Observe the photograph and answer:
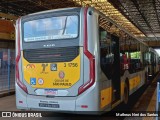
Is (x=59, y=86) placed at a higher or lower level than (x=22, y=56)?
lower

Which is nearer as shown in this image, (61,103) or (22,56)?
(61,103)

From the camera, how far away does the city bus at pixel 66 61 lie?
712 cm

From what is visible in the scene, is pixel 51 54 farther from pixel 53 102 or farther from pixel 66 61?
pixel 53 102

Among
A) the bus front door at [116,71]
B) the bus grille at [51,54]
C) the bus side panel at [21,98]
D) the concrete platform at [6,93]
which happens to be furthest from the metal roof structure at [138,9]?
the bus side panel at [21,98]

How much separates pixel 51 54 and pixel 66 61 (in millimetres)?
484

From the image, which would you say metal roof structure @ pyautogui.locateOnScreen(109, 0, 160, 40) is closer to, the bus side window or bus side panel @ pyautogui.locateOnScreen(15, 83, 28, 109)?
the bus side window

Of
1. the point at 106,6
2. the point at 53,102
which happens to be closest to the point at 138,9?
the point at 106,6

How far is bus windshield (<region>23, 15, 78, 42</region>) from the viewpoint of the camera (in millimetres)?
7427

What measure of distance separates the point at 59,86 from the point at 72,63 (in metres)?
0.67

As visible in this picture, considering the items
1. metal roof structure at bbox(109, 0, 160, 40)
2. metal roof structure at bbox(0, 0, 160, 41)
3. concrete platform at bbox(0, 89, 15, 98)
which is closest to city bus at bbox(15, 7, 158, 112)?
concrete platform at bbox(0, 89, 15, 98)

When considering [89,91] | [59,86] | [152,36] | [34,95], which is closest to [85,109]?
[89,91]

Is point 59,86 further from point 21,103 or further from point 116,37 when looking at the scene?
point 116,37

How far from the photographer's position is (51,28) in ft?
25.3

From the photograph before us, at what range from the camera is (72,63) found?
23.9ft
